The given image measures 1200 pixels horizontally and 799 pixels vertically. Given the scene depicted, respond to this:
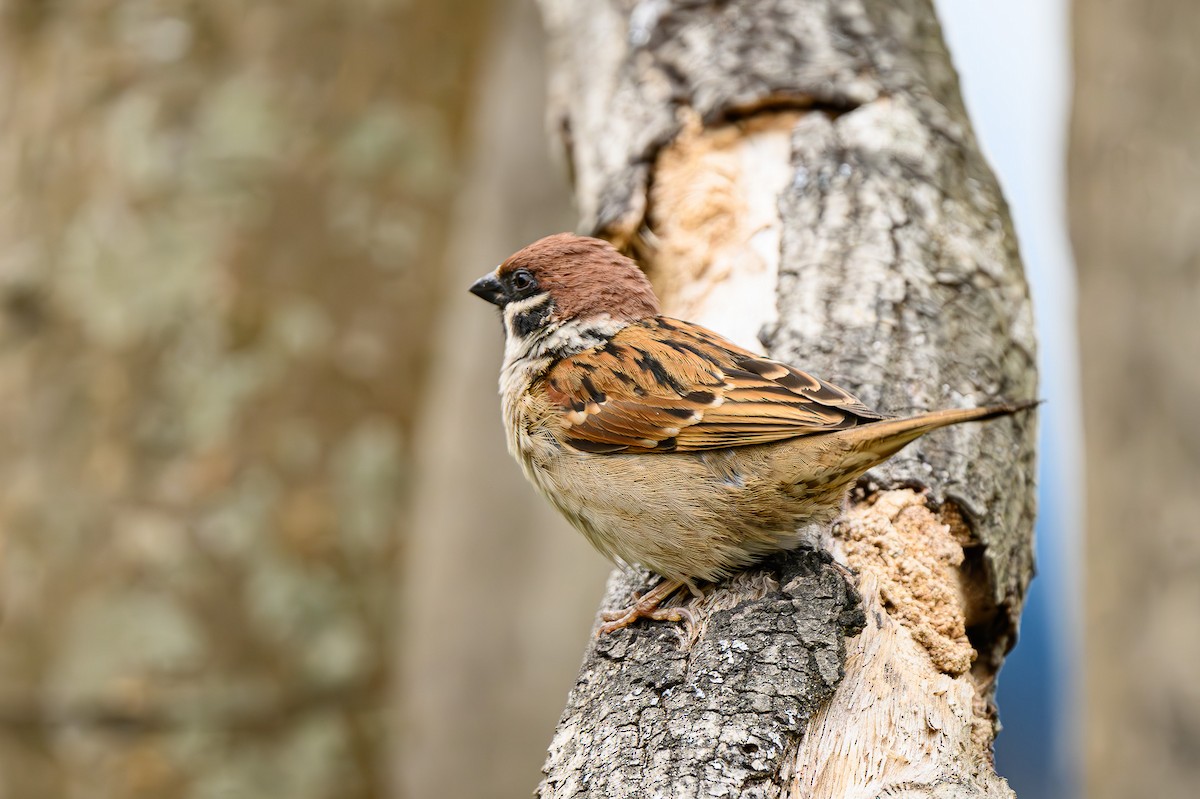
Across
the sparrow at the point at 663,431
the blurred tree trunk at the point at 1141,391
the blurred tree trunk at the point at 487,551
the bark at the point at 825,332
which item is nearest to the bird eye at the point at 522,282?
the sparrow at the point at 663,431

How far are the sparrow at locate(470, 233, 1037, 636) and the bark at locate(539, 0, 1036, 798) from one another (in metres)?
0.12

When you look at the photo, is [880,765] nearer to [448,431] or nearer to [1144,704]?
[1144,704]

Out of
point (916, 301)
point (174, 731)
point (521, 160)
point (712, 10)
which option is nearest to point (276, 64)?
point (521, 160)

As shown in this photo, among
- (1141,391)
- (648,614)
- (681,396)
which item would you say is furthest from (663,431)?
(1141,391)

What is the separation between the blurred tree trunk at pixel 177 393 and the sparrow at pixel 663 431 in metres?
2.42

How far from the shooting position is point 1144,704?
14.5ft

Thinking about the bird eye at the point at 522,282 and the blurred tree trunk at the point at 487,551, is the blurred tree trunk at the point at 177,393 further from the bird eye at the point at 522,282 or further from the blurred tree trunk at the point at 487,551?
the bird eye at the point at 522,282

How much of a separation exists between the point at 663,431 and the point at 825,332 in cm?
48

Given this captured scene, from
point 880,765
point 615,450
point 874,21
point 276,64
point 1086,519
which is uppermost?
point 276,64

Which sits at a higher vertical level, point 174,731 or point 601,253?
point 601,253

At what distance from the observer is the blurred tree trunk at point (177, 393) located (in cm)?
486

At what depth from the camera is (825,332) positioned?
272 centimetres

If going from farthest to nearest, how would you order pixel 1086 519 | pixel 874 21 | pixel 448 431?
pixel 448 431 < pixel 1086 519 < pixel 874 21

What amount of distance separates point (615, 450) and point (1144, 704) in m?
2.94
